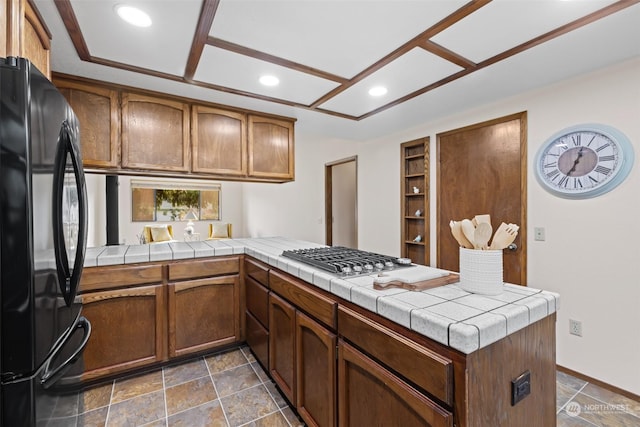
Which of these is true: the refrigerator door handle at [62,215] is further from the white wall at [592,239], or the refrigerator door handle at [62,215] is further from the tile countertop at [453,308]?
the white wall at [592,239]

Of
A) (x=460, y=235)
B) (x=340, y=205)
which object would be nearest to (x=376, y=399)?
(x=460, y=235)

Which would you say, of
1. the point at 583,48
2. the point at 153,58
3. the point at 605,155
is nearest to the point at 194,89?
the point at 153,58

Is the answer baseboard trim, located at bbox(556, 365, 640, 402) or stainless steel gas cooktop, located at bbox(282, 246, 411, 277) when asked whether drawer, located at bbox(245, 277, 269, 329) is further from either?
baseboard trim, located at bbox(556, 365, 640, 402)

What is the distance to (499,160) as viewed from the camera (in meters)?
2.61

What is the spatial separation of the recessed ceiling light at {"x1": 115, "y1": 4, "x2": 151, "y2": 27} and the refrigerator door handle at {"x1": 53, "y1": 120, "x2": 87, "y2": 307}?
0.65 metres

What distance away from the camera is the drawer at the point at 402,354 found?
0.81 meters

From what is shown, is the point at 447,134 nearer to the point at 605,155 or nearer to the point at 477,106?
A: the point at 477,106

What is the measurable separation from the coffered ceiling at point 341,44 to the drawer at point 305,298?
1.35 meters

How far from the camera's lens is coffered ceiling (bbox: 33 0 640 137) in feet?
4.46

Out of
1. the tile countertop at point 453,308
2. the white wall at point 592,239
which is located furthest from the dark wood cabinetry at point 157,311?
the white wall at point 592,239

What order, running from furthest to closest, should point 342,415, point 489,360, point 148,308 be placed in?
point 148,308, point 342,415, point 489,360

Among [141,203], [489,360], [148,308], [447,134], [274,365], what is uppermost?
[447,134]

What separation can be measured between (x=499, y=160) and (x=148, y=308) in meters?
3.15

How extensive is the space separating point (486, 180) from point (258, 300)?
231cm
